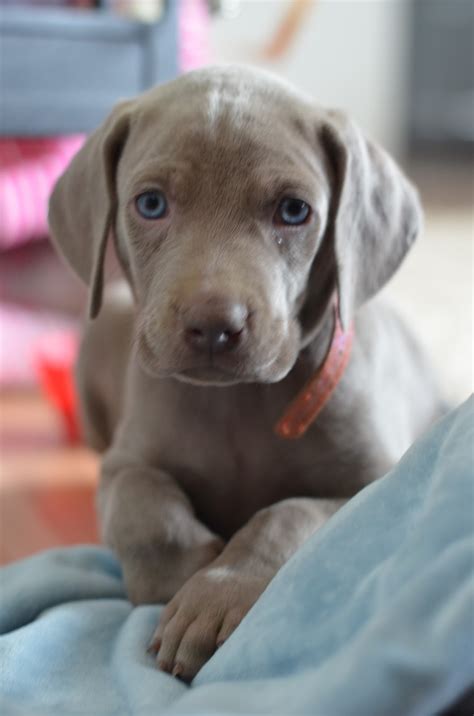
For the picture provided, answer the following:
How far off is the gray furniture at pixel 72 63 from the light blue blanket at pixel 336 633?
2299mm

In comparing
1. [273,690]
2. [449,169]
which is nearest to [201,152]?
[273,690]

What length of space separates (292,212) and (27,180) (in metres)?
2.34

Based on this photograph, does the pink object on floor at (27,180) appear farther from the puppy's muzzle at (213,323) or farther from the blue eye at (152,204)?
the puppy's muzzle at (213,323)

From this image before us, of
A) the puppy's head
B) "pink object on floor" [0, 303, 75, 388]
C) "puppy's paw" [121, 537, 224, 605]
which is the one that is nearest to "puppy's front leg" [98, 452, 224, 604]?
"puppy's paw" [121, 537, 224, 605]

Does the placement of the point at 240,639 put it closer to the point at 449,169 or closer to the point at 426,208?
the point at 426,208

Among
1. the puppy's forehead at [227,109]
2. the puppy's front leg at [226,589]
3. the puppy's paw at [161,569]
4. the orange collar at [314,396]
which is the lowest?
the puppy's paw at [161,569]

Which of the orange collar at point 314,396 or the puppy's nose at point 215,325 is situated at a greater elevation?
the puppy's nose at point 215,325

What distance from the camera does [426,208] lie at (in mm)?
7398

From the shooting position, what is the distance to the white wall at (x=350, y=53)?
27.6 feet

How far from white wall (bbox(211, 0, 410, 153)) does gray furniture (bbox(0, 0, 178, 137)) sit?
15.6 feet

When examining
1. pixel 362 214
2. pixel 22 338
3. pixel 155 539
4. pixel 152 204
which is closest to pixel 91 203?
pixel 152 204

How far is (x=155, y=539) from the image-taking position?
70.8 inches

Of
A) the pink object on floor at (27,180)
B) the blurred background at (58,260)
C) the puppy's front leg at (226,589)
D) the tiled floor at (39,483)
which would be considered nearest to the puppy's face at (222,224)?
the puppy's front leg at (226,589)

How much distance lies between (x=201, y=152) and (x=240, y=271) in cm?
24
